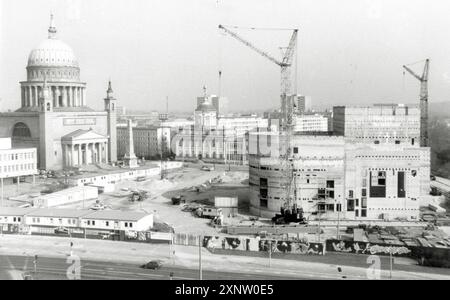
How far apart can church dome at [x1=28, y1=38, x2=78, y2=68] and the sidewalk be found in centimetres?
4780

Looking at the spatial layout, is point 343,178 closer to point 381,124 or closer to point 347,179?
point 347,179

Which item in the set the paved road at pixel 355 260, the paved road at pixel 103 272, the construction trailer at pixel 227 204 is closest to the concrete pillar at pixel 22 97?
the construction trailer at pixel 227 204

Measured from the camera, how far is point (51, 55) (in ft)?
282

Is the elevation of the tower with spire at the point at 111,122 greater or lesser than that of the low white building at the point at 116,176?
greater

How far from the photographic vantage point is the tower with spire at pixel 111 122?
290ft

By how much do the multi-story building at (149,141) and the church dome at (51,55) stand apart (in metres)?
25.7

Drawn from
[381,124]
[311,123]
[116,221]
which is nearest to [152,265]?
[116,221]

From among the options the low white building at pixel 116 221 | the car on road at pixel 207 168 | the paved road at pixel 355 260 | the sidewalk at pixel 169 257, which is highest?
the car on road at pixel 207 168

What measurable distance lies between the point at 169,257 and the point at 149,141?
76179 millimetres

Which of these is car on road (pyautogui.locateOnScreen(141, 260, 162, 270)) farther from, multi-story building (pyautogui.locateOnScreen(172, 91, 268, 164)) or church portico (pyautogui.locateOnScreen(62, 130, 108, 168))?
multi-story building (pyautogui.locateOnScreen(172, 91, 268, 164))

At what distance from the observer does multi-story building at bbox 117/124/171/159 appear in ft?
363

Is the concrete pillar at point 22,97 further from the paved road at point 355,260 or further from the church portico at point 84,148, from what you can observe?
the paved road at point 355,260

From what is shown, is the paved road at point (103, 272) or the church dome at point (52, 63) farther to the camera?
the church dome at point (52, 63)

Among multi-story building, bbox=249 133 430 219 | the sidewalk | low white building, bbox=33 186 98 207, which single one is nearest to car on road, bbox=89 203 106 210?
low white building, bbox=33 186 98 207
